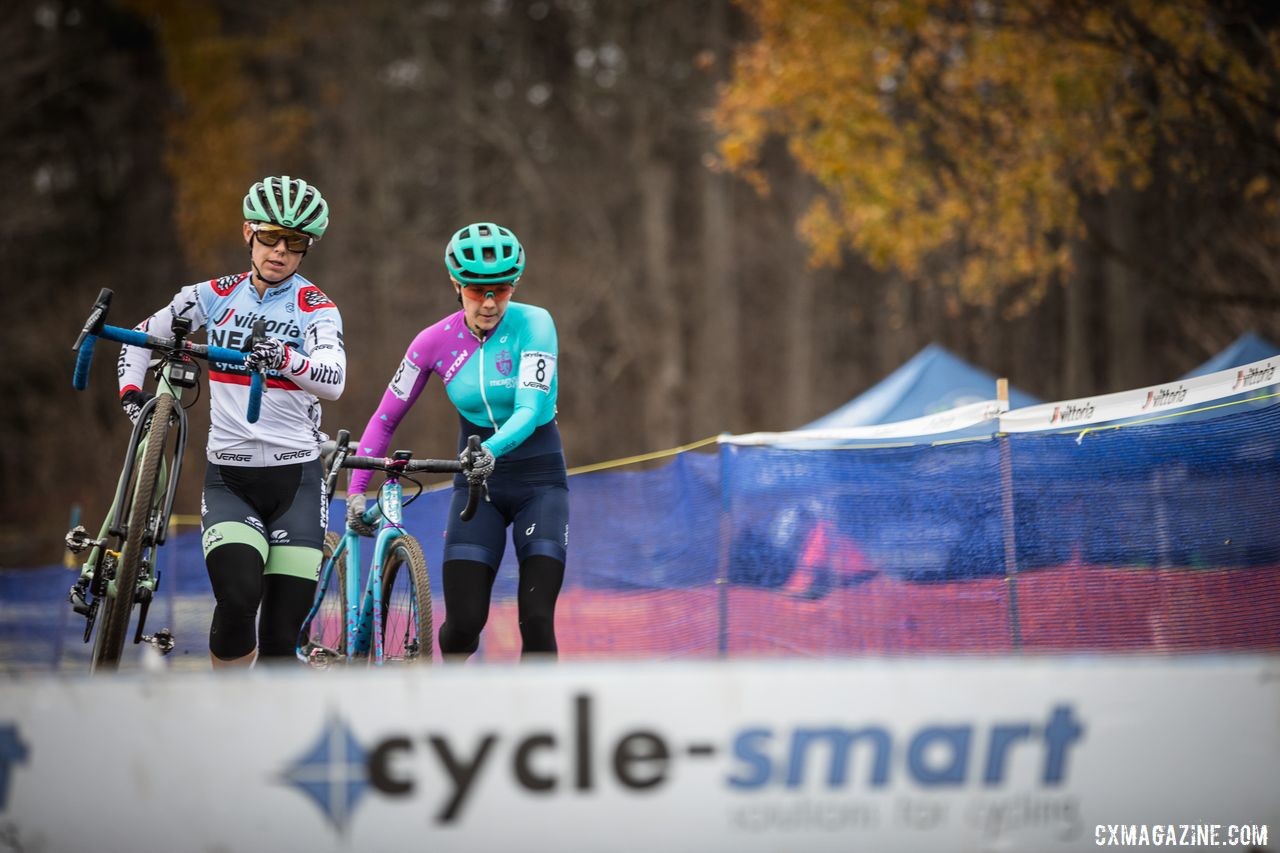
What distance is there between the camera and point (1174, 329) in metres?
32.3

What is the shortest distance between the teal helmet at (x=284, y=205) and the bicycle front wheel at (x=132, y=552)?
984 mm

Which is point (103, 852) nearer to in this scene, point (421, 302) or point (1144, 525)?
point (1144, 525)

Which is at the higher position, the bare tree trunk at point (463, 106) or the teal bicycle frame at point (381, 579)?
the bare tree trunk at point (463, 106)

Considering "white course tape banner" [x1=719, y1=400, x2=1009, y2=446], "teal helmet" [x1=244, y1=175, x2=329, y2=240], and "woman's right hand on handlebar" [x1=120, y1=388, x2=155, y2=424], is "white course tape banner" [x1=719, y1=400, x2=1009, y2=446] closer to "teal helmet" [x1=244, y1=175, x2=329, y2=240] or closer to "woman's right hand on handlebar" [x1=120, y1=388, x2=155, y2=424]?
"teal helmet" [x1=244, y1=175, x2=329, y2=240]

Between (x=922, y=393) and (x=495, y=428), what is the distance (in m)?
11.7

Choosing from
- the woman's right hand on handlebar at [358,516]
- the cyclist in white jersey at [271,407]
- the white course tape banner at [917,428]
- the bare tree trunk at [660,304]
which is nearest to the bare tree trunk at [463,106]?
the bare tree trunk at [660,304]

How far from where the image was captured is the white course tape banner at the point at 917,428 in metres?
9.19

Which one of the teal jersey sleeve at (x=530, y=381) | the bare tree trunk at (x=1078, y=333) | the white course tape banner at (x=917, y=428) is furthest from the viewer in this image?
the bare tree trunk at (x=1078, y=333)

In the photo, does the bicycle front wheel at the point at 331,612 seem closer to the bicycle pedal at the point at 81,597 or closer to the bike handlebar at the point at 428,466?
the bike handlebar at the point at 428,466

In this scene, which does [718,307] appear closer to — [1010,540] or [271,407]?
[1010,540]

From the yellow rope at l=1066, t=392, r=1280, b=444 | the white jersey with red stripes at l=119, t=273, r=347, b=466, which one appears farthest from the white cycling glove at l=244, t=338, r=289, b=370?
the yellow rope at l=1066, t=392, r=1280, b=444

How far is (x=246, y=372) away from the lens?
7.08 m

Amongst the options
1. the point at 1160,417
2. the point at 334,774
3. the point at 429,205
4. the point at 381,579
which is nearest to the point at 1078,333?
the point at 1160,417

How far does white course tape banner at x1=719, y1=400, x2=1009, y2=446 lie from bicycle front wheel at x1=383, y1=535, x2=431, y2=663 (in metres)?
3.62
